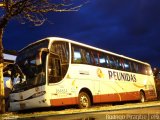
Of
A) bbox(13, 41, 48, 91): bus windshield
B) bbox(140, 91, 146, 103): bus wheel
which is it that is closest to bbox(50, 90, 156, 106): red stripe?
bbox(140, 91, 146, 103): bus wheel

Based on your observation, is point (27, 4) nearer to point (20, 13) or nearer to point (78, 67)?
point (20, 13)

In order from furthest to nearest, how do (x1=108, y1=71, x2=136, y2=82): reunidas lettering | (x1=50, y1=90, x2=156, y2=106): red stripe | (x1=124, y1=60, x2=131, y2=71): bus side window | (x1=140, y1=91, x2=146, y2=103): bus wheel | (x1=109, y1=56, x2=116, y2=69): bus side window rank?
(x1=140, y1=91, x2=146, y2=103): bus wheel, (x1=124, y1=60, x2=131, y2=71): bus side window, (x1=109, y1=56, x2=116, y2=69): bus side window, (x1=108, y1=71, x2=136, y2=82): reunidas lettering, (x1=50, y1=90, x2=156, y2=106): red stripe

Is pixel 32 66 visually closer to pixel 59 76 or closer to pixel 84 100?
pixel 59 76

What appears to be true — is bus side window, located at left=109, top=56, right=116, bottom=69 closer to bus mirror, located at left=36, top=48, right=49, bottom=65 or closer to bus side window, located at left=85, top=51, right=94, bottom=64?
bus side window, located at left=85, top=51, right=94, bottom=64

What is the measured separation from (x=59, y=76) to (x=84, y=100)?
2.17m

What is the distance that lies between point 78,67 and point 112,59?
497 cm

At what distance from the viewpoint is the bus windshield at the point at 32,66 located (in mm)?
13375

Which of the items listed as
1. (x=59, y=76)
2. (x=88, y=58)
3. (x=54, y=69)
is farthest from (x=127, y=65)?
(x=54, y=69)

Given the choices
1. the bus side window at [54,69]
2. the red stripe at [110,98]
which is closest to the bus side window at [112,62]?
the red stripe at [110,98]

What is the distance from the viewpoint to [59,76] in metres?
13.8

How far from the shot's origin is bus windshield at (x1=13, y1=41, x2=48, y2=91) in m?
13.4

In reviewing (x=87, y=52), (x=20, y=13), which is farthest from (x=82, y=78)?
(x=20, y=13)

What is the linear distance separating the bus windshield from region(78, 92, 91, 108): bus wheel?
242 cm

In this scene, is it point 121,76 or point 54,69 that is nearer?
point 54,69
